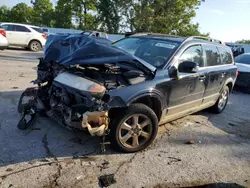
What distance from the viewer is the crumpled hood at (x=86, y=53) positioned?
379 cm

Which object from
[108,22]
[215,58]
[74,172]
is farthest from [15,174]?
[108,22]

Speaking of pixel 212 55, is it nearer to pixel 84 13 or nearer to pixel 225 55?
pixel 225 55

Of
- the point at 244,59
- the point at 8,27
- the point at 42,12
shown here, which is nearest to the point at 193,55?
the point at 244,59

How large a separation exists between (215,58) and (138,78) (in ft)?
8.78

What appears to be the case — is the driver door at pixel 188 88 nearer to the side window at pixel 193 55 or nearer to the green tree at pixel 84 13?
the side window at pixel 193 55

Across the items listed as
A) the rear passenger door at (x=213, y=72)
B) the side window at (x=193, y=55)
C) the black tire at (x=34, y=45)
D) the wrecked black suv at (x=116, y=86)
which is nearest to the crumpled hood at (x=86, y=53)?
the wrecked black suv at (x=116, y=86)

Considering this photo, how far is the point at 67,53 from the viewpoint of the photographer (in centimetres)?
401

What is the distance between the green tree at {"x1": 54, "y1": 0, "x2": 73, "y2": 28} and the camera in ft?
149

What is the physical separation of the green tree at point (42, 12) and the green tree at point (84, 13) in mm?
6504

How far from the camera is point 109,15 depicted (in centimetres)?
4844

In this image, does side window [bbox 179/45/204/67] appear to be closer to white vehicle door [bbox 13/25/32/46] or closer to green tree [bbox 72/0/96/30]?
white vehicle door [bbox 13/25/32/46]

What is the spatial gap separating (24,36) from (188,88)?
13709 millimetres

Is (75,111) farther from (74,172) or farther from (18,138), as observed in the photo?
(18,138)

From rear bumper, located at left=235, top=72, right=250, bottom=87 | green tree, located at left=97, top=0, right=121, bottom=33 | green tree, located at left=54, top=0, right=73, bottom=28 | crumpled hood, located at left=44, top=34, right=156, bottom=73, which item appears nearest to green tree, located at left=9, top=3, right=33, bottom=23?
green tree, located at left=54, top=0, right=73, bottom=28
